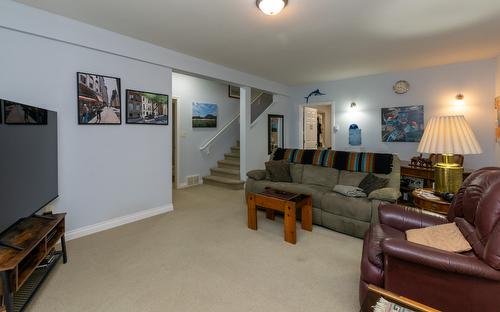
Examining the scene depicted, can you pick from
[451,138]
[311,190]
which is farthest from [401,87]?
[311,190]

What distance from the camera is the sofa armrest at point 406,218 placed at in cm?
197

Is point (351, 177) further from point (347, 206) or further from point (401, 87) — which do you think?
point (401, 87)

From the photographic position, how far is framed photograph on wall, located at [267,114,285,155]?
608 centimetres

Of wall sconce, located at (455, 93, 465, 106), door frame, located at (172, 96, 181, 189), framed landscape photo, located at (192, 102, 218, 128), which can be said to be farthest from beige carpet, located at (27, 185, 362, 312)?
wall sconce, located at (455, 93, 465, 106)

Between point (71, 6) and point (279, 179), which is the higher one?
point (71, 6)

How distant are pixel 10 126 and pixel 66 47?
1.46 meters

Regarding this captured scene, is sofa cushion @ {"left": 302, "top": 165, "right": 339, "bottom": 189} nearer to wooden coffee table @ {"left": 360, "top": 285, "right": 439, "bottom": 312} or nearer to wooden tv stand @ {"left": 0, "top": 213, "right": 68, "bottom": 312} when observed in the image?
wooden coffee table @ {"left": 360, "top": 285, "right": 439, "bottom": 312}

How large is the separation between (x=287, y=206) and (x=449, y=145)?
5.43 feet

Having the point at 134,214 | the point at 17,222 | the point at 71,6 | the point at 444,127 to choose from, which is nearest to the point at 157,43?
the point at 71,6

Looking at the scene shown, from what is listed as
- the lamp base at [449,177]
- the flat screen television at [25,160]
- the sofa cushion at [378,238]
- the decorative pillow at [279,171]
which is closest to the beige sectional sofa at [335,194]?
the decorative pillow at [279,171]

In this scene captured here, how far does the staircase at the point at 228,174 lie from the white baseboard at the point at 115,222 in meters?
1.73

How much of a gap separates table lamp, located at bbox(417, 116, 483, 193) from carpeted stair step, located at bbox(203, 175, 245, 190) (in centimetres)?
358

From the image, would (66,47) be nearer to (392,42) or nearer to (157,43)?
(157,43)

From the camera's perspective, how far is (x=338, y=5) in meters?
2.42
